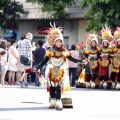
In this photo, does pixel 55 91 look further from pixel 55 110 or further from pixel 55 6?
pixel 55 6

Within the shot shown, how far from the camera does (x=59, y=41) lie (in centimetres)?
1333

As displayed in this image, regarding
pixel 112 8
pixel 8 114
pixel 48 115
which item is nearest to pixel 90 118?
pixel 48 115

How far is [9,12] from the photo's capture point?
115 feet

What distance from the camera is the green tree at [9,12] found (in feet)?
114

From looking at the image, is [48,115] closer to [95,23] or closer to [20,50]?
[20,50]

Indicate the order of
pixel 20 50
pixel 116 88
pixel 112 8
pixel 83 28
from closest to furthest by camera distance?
1. pixel 116 88
2. pixel 20 50
3. pixel 112 8
4. pixel 83 28

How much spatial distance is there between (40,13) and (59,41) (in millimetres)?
23378

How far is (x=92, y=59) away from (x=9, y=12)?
51.8 ft

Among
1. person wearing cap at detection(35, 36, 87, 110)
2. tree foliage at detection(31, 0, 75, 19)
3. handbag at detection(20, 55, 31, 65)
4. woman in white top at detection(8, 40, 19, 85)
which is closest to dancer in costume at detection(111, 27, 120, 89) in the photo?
handbag at detection(20, 55, 31, 65)

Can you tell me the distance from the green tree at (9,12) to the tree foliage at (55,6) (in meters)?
2.35

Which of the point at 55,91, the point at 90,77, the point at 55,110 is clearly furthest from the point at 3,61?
the point at 55,110

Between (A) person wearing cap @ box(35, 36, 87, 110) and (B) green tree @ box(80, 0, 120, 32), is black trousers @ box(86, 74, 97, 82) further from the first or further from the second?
(B) green tree @ box(80, 0, 120, 32)

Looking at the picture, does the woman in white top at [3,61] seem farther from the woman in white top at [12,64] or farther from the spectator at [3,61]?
the woman in white top at [12,64]

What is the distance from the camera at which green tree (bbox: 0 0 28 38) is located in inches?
1371
